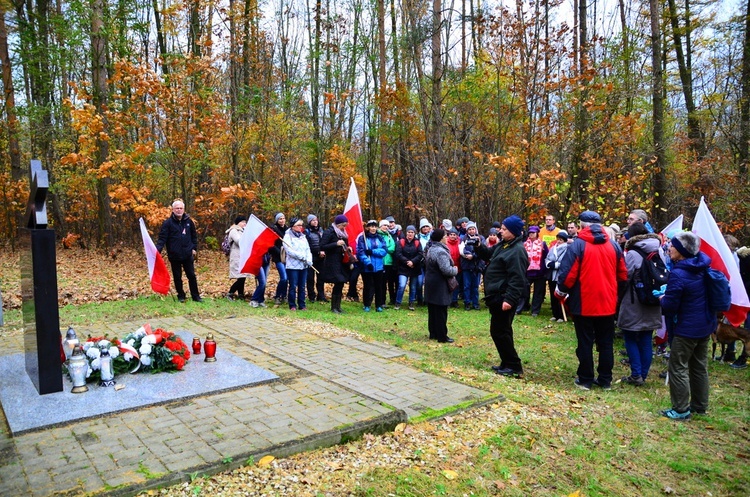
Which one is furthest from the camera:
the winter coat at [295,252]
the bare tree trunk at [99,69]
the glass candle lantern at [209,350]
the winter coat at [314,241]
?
the bare tree trunk at [99,69]

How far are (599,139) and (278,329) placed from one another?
1140 cm

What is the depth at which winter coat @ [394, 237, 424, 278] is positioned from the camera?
12266mm

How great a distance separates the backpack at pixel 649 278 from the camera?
6863mm

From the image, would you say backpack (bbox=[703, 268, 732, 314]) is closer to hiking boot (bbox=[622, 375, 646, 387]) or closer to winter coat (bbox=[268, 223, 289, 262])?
hiking boot (bbox=[622, 375, 646, 387])

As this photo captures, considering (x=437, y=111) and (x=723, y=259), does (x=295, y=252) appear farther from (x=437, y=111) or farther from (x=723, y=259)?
(x=437, y=111)

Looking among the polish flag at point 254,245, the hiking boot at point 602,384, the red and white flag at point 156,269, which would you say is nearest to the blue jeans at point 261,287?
the polish flag at point 254,245

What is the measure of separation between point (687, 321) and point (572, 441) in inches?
76.0

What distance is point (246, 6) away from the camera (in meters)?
20.1

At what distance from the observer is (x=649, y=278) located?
6926 mm

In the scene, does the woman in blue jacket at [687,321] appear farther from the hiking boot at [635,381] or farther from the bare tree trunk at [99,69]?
the bare tree trunk at [99,69]

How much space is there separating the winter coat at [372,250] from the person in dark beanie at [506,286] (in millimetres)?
4718

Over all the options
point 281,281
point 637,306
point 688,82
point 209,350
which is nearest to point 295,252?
point 281,281

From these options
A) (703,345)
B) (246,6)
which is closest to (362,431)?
(703,345)

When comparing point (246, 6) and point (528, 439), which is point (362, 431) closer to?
point (528, 439)
